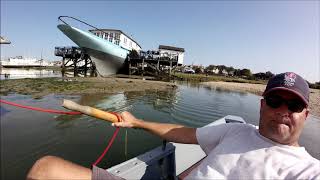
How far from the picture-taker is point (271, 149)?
226 centimetres

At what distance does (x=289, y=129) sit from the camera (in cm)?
228

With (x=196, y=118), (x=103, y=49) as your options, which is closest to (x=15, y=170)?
(x=196, y=118)

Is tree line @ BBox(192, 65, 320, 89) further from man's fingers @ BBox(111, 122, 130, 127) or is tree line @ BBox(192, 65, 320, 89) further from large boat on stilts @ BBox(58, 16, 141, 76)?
man's fingers @ BBox(111, 122, 130, 127)

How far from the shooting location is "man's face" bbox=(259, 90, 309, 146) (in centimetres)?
228

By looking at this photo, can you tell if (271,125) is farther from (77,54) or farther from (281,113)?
(77,54)

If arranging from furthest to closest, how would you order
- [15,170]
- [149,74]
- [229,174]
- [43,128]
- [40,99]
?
[149,74], [40,99], [43,128], [15,170], [229,174]

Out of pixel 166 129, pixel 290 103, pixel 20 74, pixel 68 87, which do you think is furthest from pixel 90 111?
pixel 20 74

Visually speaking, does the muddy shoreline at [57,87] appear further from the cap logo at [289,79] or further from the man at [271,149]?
the cap logo at [289,79]

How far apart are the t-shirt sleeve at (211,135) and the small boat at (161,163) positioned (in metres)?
1.03

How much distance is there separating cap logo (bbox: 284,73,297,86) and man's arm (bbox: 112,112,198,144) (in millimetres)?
1085

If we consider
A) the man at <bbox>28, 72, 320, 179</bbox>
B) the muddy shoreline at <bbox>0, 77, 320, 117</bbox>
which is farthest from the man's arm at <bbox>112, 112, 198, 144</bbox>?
the muddy shoreline at <bbox>0, 77, 320, 117</bbox>

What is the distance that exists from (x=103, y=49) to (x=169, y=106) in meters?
19.5

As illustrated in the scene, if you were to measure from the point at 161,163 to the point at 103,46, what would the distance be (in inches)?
1211

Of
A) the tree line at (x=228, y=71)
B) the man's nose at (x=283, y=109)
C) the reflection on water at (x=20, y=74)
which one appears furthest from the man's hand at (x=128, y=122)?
the tree line at (x=228, y=71)
